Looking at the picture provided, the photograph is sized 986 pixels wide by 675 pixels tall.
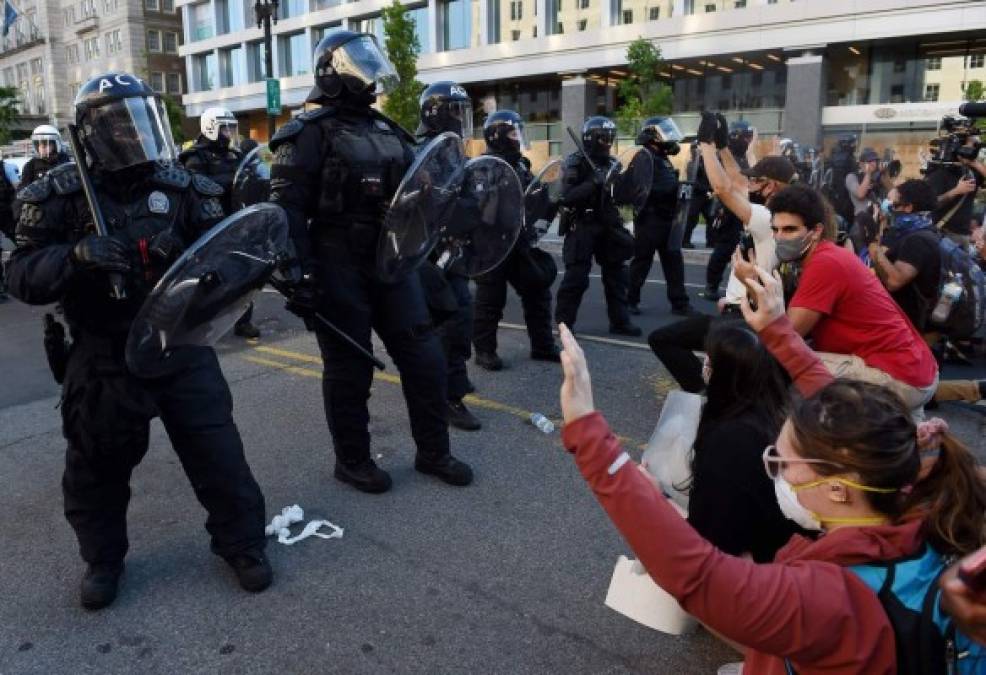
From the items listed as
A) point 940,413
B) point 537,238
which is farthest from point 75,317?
point 940,413

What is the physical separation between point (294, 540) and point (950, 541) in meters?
2.63

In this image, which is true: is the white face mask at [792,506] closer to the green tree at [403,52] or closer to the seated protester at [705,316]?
the seated protester at [705,316]

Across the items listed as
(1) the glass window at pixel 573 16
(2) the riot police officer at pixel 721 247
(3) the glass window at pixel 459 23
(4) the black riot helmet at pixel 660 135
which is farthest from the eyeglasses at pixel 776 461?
(3) the glass window at pixel 459 23

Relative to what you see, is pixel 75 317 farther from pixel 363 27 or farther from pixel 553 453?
pixel 363 27

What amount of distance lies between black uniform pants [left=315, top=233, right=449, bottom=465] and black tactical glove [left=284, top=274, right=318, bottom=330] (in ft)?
0.53

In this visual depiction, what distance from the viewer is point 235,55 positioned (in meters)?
44.2

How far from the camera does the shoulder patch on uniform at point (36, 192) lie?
107 inches

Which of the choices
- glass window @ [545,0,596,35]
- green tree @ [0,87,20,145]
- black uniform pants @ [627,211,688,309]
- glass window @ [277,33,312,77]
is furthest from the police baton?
green tree @ [0,87,20,145]

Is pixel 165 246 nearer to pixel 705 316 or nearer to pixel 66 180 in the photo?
pixel 66 180

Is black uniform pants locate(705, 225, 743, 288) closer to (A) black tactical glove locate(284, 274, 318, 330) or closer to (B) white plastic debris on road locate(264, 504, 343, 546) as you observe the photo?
(A) black tactical glove locate(284, 274, 318, 330)

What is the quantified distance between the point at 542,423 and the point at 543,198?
2260 mm

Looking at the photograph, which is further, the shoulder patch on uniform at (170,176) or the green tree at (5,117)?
the green tree at (5,117)

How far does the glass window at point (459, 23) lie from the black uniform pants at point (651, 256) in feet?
88.8

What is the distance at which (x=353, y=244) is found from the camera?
12.1ft
